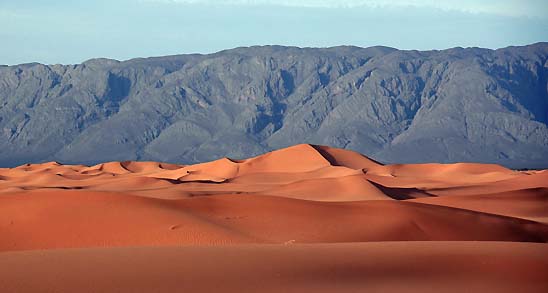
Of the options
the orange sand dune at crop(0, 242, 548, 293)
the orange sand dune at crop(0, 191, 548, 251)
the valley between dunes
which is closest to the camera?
the orange sand dune at crop(0, 242, 548, 293)

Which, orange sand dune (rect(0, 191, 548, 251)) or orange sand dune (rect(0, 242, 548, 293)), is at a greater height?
orange sand dune (rect(0, 242, 548, 293))

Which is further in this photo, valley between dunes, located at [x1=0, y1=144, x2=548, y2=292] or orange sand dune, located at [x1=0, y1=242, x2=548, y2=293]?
valley between dunes, located at [x1=0, y1=144, x2=548, y2=292]

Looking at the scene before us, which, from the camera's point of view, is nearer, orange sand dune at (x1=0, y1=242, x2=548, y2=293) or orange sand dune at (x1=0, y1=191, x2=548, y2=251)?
orange sand dune at (x1=0, y1=242, x2=548, y2=293)

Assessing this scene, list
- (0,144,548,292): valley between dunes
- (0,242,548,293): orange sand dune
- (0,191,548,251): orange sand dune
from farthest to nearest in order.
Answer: (0,191,548,251): orange sand dune < (0,144,548,292): valley between dunes < (0,242,548,293): orange sand dune

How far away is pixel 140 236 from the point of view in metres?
20.4

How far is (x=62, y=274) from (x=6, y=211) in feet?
36.1

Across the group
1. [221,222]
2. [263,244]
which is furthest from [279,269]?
[221,222]

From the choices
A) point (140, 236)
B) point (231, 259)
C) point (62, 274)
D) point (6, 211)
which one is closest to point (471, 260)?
point (231, 259)

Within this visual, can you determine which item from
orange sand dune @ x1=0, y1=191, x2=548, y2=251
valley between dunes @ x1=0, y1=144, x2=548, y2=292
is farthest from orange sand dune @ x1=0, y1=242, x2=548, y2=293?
orange sand dune @ x1=0, y1=191, x2=548, y2=251

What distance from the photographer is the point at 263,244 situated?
16.0 meters

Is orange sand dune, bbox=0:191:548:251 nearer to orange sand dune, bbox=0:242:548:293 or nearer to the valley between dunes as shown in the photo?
the valley between dunes

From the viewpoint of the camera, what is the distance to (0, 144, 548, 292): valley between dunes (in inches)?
478

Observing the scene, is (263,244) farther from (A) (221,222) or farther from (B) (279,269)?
(A) (221,222)

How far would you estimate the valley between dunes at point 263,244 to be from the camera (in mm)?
12141
